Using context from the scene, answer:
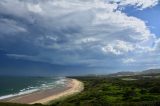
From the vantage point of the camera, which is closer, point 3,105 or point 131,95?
point 3,105

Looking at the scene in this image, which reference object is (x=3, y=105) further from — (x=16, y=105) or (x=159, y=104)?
(x=159, y=104)

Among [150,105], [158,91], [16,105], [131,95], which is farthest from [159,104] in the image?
[158,91]

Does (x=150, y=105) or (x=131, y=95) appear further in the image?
(x=131, y=95)

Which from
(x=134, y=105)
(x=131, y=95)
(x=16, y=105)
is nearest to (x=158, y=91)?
(x=131, y=95)

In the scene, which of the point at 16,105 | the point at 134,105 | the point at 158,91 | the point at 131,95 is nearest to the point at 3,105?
the point at 16,105

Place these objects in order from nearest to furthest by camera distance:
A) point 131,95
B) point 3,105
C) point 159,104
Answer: point 3,105, point 159,104, point 131,95

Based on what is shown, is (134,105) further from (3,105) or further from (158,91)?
(158,91)

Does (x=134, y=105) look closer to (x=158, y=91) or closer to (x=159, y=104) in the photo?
(x=159, y=104)

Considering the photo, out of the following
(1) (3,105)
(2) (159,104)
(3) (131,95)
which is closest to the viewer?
(1) (3,105)
